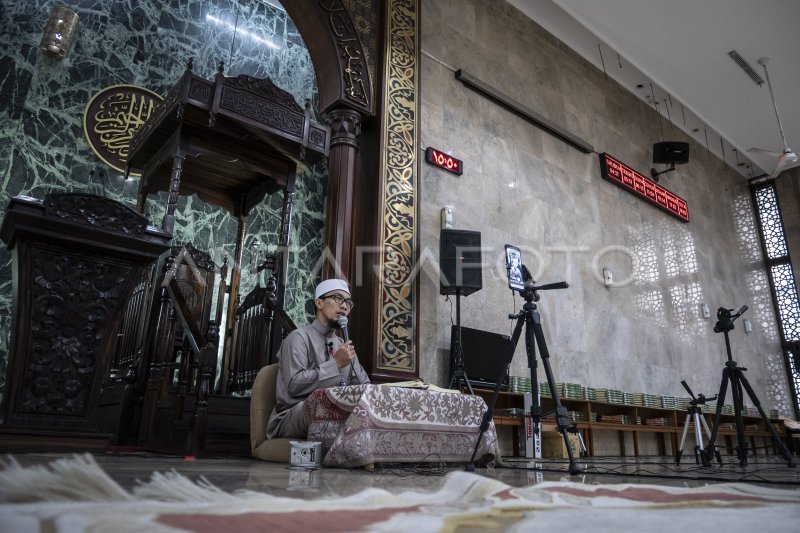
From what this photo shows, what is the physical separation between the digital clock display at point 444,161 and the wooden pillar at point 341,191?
0.86 m

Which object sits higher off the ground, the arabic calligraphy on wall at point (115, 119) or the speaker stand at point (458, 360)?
the arabic calligraphy on wall at point (115, 119)

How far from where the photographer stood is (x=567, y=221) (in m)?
7.19

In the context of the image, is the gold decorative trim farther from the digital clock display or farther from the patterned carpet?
the patterned carpet

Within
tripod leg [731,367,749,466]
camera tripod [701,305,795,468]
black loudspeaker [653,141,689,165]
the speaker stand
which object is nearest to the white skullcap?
the speaker stand

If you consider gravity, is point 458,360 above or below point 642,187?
below

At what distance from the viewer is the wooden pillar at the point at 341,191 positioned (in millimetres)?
4863

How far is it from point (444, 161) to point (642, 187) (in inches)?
180

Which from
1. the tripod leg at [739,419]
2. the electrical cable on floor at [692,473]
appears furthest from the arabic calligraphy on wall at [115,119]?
the tripod leg at [739,419]

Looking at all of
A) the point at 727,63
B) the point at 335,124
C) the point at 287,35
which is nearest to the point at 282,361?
the point at 335,124

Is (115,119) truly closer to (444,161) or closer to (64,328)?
(444,161)

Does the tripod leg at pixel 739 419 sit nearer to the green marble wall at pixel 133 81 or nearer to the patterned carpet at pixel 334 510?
the patterned carpet at pixel 334 510

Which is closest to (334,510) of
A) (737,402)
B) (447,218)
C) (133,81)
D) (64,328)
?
(64,328)

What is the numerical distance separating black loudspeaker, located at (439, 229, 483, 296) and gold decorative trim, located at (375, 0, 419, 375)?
0.30 meters

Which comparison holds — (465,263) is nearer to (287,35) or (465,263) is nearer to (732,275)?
(287,35)
